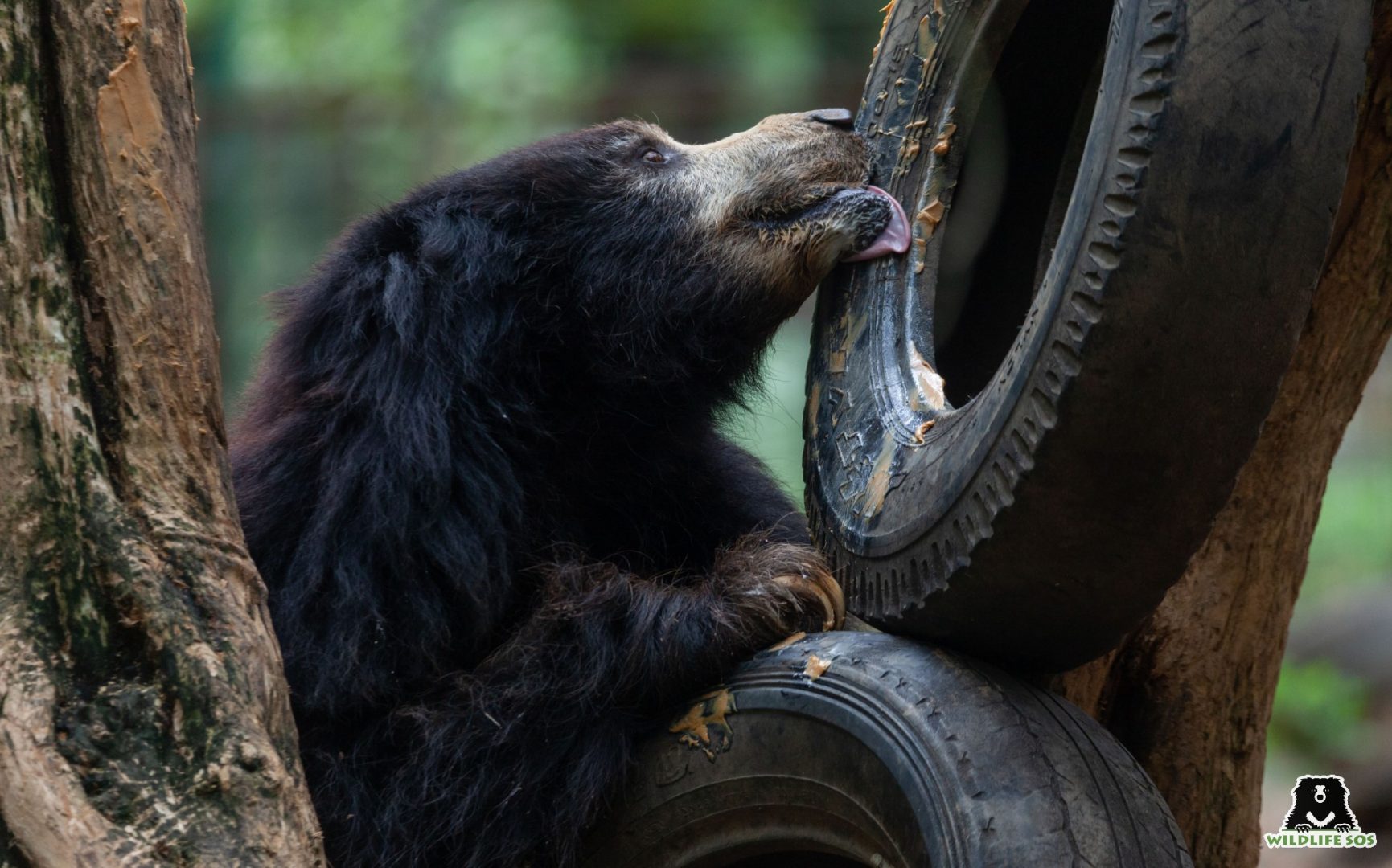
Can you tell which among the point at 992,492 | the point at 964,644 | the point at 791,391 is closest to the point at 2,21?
the point at 992,492

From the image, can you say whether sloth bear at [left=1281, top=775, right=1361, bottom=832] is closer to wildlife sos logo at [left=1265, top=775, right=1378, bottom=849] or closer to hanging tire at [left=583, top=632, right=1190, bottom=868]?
wildlife sos logo at [left=1265, top=775, right=1378, bottom=849]

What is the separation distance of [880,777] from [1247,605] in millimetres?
1113

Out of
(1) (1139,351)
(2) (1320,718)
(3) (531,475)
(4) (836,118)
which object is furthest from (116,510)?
(2) (1320,718)

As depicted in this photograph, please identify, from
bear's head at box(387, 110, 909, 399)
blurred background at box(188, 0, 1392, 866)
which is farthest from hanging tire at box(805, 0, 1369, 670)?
blurred background at box(188, 0, 1392, 866)

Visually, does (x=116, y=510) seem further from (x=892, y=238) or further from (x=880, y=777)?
(x=892, y=238)

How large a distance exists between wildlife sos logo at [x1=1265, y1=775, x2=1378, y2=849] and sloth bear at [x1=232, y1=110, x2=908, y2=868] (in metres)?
1.49

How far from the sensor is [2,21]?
6.08 feet

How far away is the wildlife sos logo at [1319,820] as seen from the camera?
3.60 m

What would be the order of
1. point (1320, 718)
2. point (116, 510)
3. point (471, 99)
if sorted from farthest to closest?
point (471, 99), point (1320, 718), point (116, 510)

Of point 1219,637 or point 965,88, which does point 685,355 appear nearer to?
point 965,88

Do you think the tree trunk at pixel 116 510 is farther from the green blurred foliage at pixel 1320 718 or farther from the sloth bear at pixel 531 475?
the green blurred foliage at pixel 1320 718

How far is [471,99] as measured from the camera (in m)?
11.5

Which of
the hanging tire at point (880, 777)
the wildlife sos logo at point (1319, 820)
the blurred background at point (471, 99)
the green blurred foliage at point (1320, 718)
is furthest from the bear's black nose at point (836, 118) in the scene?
the blurred background at point (471, 99)

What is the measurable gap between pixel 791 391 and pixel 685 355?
7.18 meters
